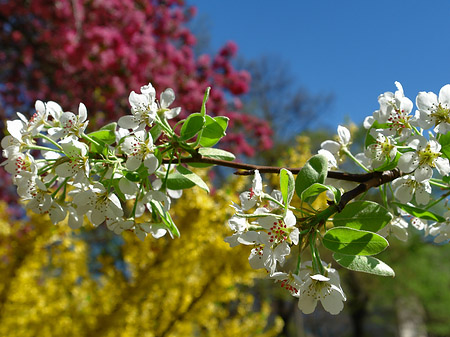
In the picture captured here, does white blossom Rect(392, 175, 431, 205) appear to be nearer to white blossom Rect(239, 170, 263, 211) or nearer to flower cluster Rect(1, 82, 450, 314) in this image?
flower cluster Rect(1, 82, 450, 314)

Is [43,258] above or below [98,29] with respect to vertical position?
below

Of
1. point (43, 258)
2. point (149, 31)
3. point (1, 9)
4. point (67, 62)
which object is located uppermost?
point (149, 31)

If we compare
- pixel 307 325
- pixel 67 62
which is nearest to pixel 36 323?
pixel 67 62

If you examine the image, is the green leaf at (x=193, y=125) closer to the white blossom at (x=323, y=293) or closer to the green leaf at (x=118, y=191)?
the green leaf at (x=118, y=191)

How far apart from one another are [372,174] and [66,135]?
491mm

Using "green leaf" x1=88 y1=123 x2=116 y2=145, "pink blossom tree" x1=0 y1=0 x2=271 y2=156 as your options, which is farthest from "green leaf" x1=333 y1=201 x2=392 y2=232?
"pink blossom tree" x1=0 y1=0 x2=271 y2=156

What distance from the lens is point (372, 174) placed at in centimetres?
62

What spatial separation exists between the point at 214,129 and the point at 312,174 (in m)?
0.16

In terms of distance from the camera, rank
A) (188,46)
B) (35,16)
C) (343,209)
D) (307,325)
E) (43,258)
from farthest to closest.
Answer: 1. (307,325)
2. (188,46)
3. (35,16)
4. (43,258)
5. (343,209)

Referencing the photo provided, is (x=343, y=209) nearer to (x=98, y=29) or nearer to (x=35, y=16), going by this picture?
(x=98, y=29)

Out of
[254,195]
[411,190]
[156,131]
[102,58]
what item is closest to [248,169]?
[254,195]

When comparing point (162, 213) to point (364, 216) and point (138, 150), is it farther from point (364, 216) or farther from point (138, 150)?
point (364, 216)

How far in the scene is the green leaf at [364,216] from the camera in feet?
1.76

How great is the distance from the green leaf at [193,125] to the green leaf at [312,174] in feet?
0.53
